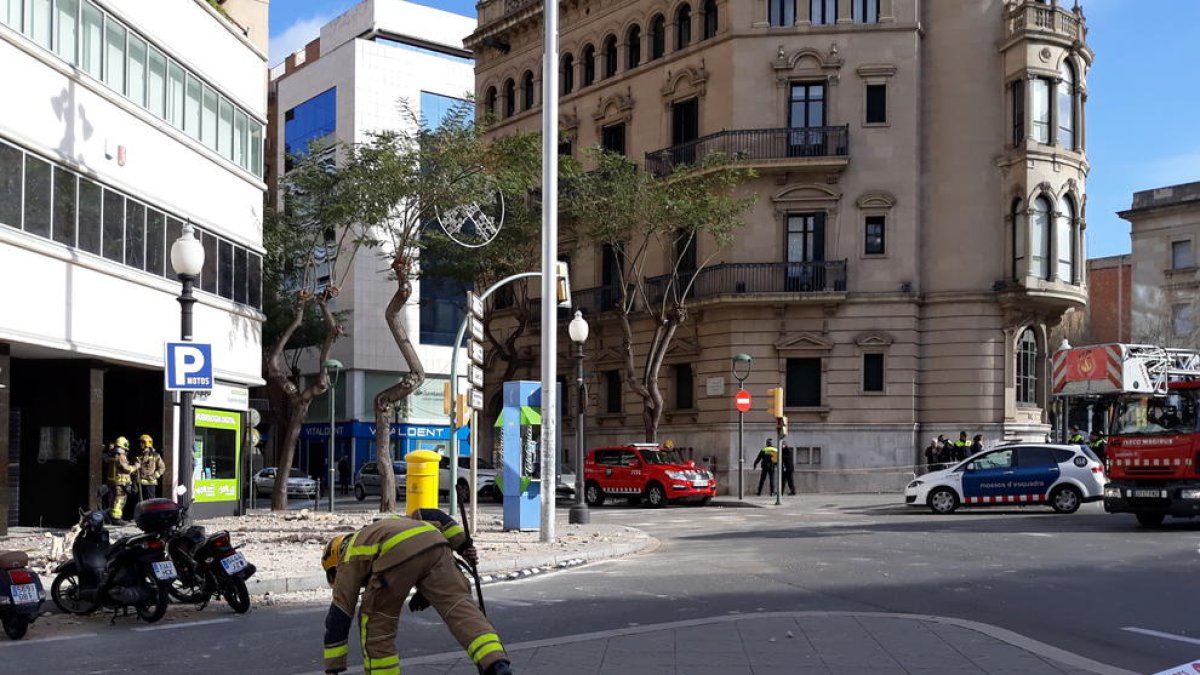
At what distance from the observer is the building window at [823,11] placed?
39.1 meters

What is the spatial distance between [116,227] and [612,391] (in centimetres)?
2457

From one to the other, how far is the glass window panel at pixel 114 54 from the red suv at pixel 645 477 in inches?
608

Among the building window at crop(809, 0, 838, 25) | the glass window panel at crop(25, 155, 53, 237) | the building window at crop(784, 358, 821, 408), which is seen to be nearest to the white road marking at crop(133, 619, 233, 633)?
the glass window panel at crop(25, 155, 53, 237)

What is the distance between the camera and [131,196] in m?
22.0

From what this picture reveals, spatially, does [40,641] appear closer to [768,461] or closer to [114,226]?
[114,226]

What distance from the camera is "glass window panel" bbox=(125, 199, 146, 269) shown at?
2191 centimetres

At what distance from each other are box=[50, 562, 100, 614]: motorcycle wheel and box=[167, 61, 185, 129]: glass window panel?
44.2 feet

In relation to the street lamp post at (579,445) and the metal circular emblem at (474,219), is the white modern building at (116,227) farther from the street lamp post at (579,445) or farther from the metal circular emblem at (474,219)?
the street lamp post at (579,445)

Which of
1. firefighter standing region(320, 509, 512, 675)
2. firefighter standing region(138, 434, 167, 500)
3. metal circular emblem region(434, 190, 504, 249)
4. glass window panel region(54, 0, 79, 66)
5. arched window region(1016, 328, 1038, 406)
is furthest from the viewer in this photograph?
arched window region(1016, 328, 1038, 406)

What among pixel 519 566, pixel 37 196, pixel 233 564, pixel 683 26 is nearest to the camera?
pixel 233 564

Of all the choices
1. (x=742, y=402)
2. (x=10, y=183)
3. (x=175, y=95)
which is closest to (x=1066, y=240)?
(x=742, y=402)

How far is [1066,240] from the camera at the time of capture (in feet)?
126

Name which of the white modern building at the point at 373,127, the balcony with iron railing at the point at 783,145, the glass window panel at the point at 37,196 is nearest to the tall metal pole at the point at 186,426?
the glass window panel at the point at 37,196

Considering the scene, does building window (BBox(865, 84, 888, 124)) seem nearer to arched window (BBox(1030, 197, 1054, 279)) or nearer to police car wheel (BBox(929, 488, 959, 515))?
arched window (BBox(1030, 197, 1054, 279))
